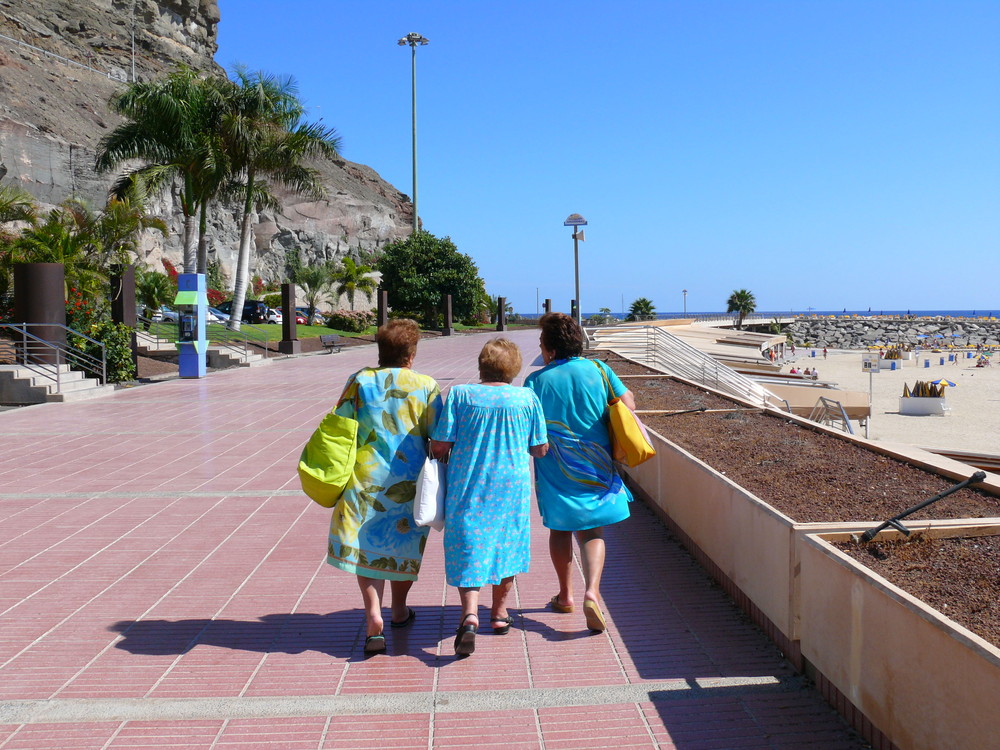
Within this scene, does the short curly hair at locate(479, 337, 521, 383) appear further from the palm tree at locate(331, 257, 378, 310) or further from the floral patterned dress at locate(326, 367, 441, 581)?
the palm tree at locate(331, 257, 378, 310)

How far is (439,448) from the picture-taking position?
12.2 feet

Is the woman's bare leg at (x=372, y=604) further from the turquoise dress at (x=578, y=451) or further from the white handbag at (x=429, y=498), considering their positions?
the turquoise dress at (x=578, y=451)

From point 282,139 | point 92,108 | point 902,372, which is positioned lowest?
point 902,372

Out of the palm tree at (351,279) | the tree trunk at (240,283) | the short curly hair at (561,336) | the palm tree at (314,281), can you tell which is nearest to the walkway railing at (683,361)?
the short curly hair at (561,336)

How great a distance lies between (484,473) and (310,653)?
1.15 metres

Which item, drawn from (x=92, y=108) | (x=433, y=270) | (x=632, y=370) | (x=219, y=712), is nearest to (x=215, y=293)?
(x=433, y=270)

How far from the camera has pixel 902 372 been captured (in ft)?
147

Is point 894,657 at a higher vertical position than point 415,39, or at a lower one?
lower

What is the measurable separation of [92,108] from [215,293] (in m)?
18.3

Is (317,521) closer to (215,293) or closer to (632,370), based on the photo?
(632,370)

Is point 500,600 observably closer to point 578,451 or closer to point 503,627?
point 503,627

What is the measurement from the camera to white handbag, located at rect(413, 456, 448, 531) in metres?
3.65

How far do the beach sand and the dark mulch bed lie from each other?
9.42 m

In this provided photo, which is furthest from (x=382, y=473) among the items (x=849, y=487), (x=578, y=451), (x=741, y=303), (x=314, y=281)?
(x=741, y=303)
